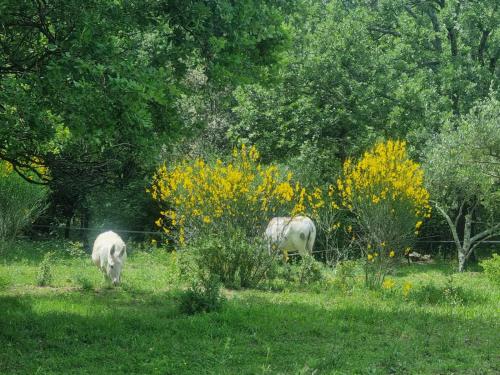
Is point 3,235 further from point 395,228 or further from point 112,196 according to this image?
point 395,228

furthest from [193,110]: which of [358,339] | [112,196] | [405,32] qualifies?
[358,339]

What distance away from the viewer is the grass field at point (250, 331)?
834cm

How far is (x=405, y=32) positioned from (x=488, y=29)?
376 centimetres

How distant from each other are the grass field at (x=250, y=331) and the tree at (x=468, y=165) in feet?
19.2

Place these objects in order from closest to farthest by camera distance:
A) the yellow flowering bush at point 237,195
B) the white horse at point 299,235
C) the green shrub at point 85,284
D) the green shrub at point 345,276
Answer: the yellow flowering bush at point 237,195 < the green shrub at point 85,284 < the green shrub at point 345,276 < the white horse at point 299,235

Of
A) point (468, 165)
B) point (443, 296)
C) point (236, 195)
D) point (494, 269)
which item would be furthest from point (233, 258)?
point (468, 165)

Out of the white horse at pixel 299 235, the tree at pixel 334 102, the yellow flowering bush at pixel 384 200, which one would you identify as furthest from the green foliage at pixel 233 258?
the tree at pixel 334 102

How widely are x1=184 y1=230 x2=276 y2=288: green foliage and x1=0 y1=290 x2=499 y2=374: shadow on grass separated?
5.74ft

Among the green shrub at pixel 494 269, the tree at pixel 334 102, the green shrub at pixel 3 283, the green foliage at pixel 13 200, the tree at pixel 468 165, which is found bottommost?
the green shrub at pixel 3 283

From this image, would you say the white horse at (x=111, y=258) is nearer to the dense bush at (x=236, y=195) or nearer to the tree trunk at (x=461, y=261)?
the dense bush at (x=236, y=195)

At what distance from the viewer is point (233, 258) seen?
46.6 ft

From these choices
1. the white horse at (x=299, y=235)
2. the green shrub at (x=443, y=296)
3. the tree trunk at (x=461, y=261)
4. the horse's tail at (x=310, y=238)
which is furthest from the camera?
the tree trunk at (x=461, y=261)

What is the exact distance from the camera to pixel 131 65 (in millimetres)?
8570

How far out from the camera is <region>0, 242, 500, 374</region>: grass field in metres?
8.34
